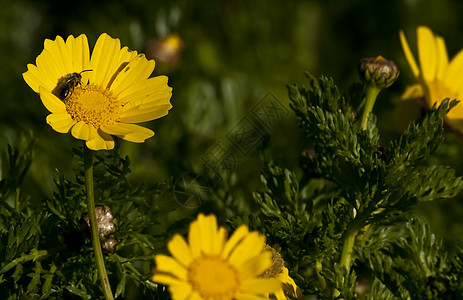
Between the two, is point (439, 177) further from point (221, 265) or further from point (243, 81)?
point (243, 81)

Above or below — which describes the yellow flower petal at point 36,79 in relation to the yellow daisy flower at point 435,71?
above

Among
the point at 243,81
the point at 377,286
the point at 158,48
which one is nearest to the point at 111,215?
Answer: the point at 377,286

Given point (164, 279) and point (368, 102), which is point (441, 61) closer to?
point (368, 102)

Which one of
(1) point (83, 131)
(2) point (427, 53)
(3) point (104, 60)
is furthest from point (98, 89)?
(2) point (427, 53)

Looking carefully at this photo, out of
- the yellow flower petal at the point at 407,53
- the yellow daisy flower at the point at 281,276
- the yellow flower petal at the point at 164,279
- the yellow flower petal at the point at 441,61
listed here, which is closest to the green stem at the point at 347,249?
the yellow daisy flower at the point at 281,276

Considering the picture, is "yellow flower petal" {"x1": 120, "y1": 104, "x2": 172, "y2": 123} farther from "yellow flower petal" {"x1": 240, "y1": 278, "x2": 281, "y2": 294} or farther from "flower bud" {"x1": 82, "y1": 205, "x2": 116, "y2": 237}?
"yellow flower petal" {"x1": 240, "y1": 278, "x2": 281, "y2": 294}

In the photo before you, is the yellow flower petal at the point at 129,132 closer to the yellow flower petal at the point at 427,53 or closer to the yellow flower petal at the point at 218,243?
the yellow flower petal at the point at 218,243

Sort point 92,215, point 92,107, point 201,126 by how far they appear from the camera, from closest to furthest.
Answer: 1. point 92,215
2. point 92,107
3. point 201,126
